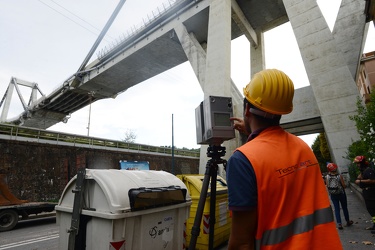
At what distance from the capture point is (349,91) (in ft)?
41.4

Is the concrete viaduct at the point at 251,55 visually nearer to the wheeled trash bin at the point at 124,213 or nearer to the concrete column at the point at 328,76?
the concrete column at the point at 328,76

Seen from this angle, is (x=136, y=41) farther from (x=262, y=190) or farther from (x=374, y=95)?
(x=262, y=190)

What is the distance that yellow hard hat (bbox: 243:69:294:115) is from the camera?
126cm

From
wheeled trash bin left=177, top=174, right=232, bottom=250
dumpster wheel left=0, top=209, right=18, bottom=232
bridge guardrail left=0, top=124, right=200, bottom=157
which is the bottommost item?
dumpster wheel left=0, top=209, right=18, bottom=232

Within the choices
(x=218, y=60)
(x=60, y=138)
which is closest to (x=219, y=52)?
(x=218, y=60)

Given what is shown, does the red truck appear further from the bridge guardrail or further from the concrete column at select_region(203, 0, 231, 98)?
the concrete column at select_region(203, 0, 231, 98)

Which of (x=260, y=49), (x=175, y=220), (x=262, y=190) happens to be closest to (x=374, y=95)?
(x=175, y=220)

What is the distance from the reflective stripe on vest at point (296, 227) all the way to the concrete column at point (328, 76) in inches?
518

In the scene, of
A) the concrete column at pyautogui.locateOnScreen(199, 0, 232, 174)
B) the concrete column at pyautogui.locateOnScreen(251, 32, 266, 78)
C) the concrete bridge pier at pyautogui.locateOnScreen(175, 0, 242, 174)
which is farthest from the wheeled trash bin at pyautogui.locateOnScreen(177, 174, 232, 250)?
the concrete column at pyautogui.locateOnScreen(251, 32, 266, 78)

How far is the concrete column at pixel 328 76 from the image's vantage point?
12.6 meters

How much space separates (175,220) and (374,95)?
24.8 feet

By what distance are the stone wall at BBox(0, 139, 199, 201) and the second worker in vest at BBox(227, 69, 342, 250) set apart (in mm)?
16752

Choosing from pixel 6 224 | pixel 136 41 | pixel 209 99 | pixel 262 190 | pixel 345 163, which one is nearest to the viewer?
pixel 262 190

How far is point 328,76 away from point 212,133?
13863 millimetres
